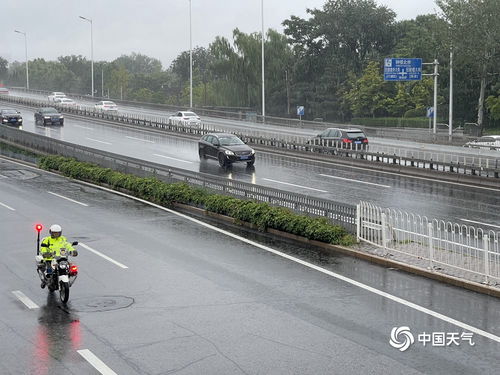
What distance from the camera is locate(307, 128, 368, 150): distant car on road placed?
44281 mm

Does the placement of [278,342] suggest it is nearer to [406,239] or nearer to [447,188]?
[406,239]

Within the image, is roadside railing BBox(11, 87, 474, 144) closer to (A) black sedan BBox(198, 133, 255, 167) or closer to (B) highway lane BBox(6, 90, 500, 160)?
(B) highway lane BBox(6, 90, 500, 160)

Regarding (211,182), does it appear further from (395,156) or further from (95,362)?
(95,362)

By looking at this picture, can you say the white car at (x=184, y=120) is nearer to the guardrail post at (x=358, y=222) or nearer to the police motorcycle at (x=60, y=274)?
the guardrail post at (x=358, y=222)

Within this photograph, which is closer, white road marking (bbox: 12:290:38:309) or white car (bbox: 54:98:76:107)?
white road marking (bbox: 12:290:38:309)

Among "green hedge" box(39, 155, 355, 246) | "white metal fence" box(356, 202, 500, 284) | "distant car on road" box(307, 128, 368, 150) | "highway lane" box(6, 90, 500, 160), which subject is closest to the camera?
"white metal fence" box(356, 202, 500, 284)

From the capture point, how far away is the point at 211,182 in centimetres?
2784

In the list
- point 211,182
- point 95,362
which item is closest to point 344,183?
point 211,182

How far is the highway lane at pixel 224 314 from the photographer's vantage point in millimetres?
11273

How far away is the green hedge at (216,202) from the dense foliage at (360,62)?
42219 millimetres

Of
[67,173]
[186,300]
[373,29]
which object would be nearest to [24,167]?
[67,173]

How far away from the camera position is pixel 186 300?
49.3 feet

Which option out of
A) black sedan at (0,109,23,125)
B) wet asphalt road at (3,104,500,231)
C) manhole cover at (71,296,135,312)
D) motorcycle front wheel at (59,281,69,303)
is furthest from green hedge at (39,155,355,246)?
black sedan at (0,109,23,125)

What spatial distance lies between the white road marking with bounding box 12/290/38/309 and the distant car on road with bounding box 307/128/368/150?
29.9m
